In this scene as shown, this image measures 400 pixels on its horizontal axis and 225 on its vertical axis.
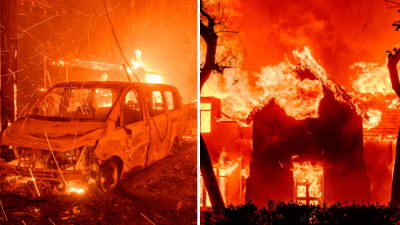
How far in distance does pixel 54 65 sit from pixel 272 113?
14.1 ft

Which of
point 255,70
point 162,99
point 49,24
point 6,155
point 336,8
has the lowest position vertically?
point 6,155

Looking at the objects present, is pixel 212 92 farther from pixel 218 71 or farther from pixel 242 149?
pixel 242 149

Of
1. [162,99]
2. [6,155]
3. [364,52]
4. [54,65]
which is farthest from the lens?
[54,65]

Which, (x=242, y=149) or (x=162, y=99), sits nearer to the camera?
(x=242, y=149)

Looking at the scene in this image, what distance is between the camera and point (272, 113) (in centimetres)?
380

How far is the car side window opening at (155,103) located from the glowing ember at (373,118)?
3.30m

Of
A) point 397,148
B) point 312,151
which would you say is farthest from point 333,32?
point 397,148

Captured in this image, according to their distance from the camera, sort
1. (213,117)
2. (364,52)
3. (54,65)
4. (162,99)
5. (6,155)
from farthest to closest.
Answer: (54,65) < (162,99) < (213,117) < (364,52) < (6,155)

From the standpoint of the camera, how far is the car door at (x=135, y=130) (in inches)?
149

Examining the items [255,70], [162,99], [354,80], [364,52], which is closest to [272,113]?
Result: [255,70]

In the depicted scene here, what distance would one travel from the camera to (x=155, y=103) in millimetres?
4461

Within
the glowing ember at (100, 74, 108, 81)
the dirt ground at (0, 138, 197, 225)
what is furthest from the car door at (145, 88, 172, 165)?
the glowing ember at (100, 74, 108, 81)

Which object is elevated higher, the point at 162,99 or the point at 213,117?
the point at 162,99

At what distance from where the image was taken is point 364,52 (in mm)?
3693
